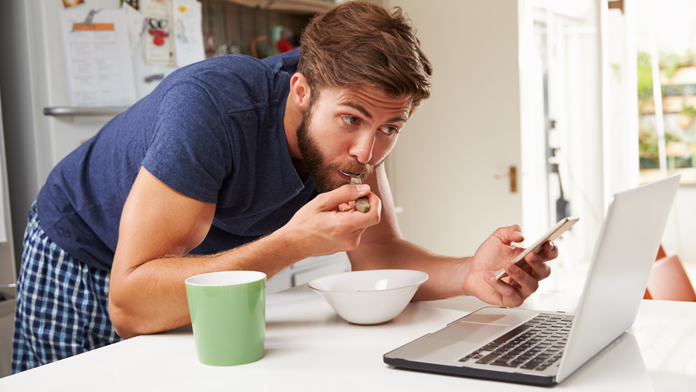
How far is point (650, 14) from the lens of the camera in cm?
512

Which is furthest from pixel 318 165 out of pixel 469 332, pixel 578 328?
pixel 578 328

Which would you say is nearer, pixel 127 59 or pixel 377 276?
pixel 377 276

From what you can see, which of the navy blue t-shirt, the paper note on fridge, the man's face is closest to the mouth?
the man's face

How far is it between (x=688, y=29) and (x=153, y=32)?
4766mm

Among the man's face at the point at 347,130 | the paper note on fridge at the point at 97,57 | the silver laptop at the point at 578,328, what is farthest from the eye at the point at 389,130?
the paper note on fridge at the point at 97,57

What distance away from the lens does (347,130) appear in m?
1.07

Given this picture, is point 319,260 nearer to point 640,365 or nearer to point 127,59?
point 127,59

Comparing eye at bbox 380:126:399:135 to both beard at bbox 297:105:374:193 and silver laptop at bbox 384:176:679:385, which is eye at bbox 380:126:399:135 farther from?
silver laptop at bbox 384:176:679:385

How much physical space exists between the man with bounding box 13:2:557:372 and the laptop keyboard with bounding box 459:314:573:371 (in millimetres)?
105

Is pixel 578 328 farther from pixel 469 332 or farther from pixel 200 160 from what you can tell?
pixel 200 160

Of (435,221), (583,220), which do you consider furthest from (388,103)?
(583,220)

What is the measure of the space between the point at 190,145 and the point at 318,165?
0.28 metres

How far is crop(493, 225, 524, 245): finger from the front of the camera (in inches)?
38.5

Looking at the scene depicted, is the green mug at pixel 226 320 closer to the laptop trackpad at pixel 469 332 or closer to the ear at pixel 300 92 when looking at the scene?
the laptop trackpad at pixel 469 332
